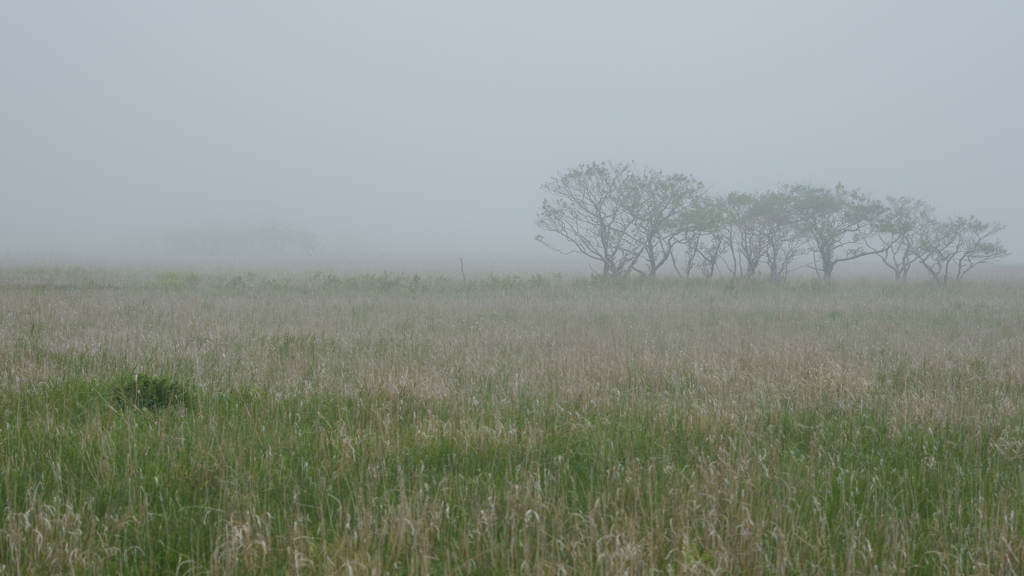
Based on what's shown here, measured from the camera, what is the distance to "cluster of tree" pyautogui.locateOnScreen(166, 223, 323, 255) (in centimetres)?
8612

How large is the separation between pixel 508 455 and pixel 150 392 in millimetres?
3339

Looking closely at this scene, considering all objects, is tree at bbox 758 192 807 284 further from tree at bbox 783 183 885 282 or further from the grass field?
the grass field

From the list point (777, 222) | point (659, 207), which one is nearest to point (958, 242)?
point (777, 222)

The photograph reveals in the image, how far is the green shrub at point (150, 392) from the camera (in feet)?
15.6

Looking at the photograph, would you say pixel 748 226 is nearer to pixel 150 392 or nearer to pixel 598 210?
pixel 598 210

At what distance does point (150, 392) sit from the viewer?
15.8ft

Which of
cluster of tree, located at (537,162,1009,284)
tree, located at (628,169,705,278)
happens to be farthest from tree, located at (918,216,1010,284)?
tree, located at (628,169,705,278)

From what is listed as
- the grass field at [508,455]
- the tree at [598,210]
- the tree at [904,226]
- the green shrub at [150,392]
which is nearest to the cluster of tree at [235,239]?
the tree at [598,210]

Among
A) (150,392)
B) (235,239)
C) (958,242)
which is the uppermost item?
(235,239)

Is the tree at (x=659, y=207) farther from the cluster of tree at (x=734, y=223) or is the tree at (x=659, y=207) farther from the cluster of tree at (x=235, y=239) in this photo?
the cluster of tree at (x=235, y=239)

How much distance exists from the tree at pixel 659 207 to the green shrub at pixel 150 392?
18.6 metres

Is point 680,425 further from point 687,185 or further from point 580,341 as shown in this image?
point 687,185

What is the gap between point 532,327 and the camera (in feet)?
34.1

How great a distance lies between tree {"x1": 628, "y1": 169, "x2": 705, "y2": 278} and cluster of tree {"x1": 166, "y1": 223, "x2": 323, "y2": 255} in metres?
72.5
